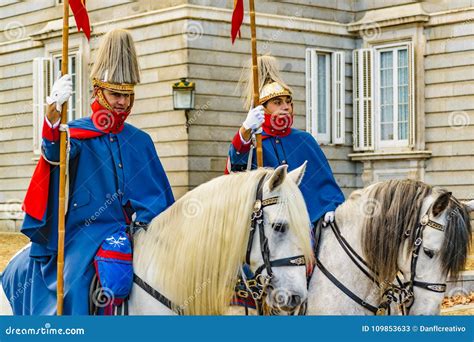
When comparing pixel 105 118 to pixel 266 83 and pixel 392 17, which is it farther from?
pixel 392 17

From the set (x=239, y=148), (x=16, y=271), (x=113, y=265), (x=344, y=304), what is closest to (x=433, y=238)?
(x=344, y=304)

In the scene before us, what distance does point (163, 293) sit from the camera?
550cm

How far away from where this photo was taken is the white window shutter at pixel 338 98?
23.1 meters

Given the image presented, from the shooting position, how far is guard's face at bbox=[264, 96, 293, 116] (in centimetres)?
750

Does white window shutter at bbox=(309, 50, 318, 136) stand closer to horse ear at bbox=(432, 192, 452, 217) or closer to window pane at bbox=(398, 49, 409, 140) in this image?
window pane at bbox=(398, 49, 409, 140)

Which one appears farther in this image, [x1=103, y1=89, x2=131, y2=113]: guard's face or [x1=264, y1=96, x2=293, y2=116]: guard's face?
[x1=264, y1=96, x2=293, y2=116]: guard's face

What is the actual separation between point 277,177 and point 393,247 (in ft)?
4.66

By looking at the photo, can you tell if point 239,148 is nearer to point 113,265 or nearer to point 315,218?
point 315,218

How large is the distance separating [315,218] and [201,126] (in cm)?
1327

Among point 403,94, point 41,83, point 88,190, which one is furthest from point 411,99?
point 88,190

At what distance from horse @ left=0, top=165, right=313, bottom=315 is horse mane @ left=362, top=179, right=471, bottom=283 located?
3.88 feet

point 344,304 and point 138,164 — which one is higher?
point 138,164

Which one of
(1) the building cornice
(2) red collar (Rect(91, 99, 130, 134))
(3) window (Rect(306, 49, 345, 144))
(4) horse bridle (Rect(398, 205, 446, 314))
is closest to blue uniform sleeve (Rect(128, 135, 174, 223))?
(2) red collar (Rect(91, 99, 130, 134))

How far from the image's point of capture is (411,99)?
22.3 m
